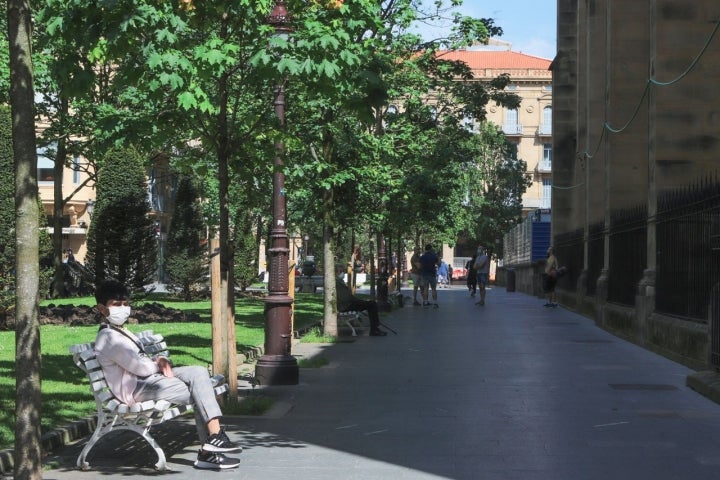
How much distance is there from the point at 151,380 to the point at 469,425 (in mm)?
3048

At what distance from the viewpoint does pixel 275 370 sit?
13.0m

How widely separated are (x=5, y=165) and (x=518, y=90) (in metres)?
90.0

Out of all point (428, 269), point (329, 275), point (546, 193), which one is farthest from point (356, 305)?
point (546, 193)

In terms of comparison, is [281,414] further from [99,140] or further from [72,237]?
[72,237]

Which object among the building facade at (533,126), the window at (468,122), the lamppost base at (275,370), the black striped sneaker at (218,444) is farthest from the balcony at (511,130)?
the black striped sneaker at (218,444)

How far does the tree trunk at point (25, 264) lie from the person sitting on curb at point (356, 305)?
50.1ft

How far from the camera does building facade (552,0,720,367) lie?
→ 50.4 ft

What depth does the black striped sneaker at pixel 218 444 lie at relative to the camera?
7867 millimetres

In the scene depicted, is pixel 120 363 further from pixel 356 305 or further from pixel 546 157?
pixel 546 157

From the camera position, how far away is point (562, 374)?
1427 centimetres

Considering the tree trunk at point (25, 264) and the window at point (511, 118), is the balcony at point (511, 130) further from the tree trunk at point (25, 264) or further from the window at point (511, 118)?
the tree trunk at point (25, 264)

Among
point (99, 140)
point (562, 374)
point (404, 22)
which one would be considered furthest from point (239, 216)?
point (99, 140)

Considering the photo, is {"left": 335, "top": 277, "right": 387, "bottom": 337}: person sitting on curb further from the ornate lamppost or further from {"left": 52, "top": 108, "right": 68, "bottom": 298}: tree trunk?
{"left": 52, "top": 108, "right": 68, "bottom": 298}: tree trunk

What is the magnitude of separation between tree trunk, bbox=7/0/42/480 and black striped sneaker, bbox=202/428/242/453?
1721 millimetres
